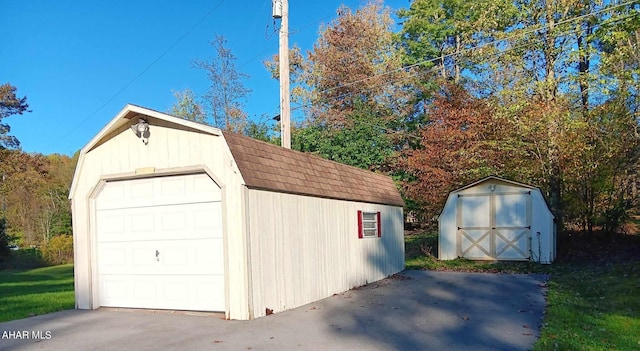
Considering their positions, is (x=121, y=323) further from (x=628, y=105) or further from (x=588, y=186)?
(x=628, y=105)

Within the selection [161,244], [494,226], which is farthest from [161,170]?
[494,226]

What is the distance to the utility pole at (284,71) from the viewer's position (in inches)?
467

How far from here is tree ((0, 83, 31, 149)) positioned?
2919cm

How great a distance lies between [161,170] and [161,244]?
1221mm

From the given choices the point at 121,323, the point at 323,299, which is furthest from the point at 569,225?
the point at 121,323

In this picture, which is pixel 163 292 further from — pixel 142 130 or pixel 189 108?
pixel 189 108

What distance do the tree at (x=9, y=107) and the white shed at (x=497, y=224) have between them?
86.8 feet

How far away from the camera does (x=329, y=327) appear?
6.85 meters

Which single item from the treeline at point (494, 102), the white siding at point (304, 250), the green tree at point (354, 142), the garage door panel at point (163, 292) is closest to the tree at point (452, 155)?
the treeline at point (494, 102)

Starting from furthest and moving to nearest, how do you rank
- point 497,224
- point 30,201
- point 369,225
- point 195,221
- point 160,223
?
point 30,201 < point 497,224 < point 369,225 < point 160,223 < point 195,221

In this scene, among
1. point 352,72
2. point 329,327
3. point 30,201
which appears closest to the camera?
point 329,327

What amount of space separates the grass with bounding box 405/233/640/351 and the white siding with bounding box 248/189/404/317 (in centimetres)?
384

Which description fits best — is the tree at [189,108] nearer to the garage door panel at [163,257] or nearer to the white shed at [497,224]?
the white shed at [497,224]

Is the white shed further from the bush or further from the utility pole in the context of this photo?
the bush
